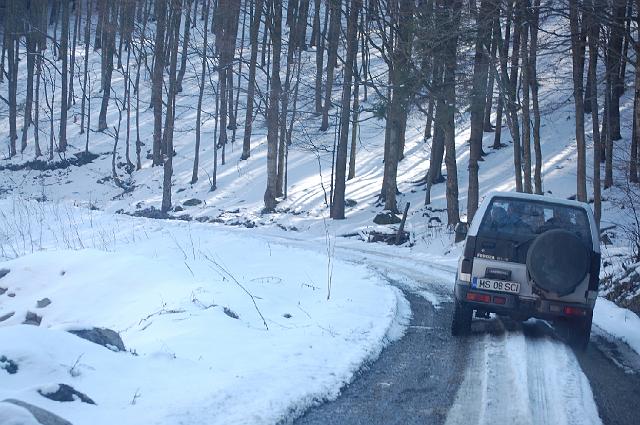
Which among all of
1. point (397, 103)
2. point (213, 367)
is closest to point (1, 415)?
point (213, 367)

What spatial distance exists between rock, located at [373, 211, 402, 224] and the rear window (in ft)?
56.2

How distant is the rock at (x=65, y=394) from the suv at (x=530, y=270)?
503cm

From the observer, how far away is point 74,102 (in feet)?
178

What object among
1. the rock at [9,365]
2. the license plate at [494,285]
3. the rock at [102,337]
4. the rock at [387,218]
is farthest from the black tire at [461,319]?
the rock at [387,218]

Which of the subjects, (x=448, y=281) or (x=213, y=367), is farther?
(x=448, y=281)

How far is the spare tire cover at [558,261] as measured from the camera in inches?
333

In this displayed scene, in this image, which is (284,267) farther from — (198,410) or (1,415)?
(1,415)

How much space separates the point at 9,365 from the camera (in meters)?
5.55

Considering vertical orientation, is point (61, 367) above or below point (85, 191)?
above

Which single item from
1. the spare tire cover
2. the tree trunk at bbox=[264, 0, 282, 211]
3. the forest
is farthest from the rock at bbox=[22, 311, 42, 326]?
the tree trunk at bbox=[264, 0, 282, 211]

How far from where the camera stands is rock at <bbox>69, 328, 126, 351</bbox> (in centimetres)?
693

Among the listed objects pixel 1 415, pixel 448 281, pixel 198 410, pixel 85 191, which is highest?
pixel 1 415

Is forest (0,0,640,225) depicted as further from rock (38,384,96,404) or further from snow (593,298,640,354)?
rock (38,384,96,404)

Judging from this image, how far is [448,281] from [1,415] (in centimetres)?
1129
